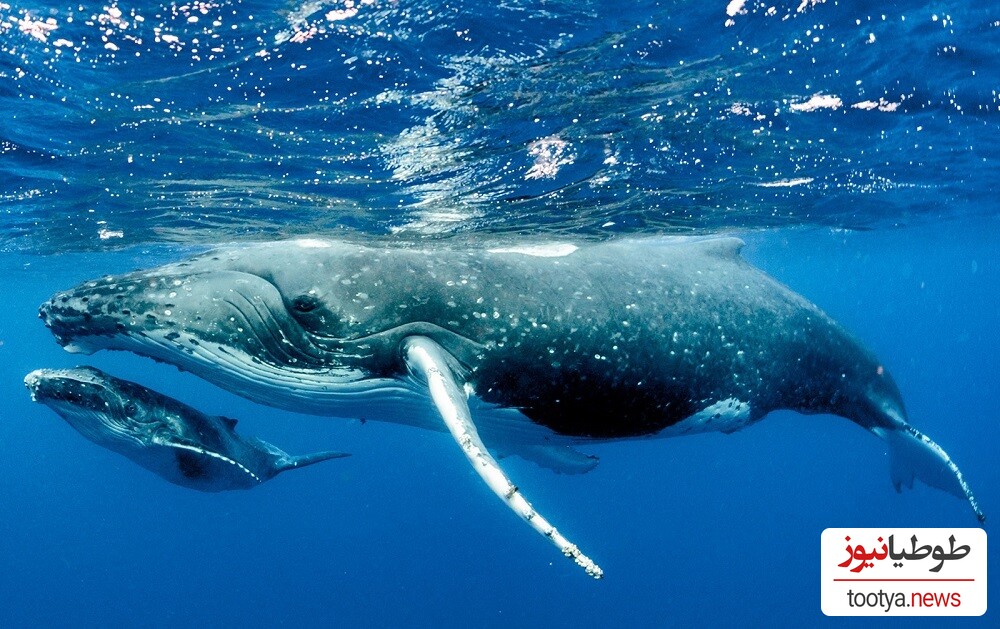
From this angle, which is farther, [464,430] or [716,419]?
[716,419]

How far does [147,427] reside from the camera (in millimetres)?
4824

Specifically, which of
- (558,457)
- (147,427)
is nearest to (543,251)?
(558,457)

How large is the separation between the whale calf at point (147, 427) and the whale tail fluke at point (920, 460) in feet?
28.8

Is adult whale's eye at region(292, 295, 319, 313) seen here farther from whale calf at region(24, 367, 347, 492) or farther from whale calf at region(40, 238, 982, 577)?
whale calf at region(24, 367, 347, 492)

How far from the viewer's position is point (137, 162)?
12250 millimetres

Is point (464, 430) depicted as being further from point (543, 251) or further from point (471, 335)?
point (543, 251)

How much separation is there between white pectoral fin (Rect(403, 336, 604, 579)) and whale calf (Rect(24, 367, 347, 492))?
1594mm

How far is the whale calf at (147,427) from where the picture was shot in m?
4.70

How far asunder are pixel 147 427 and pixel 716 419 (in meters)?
5.54

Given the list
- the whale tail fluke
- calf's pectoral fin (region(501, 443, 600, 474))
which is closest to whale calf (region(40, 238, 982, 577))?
calf's pectoral fin (region(501, 443, 600, 474))

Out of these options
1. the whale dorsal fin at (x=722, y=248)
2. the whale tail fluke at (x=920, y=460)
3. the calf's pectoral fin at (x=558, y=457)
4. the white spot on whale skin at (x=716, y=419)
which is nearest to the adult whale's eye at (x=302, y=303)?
the calf's pectoral fin at (x=558, y=457)

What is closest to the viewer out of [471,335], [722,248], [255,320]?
[255,320]

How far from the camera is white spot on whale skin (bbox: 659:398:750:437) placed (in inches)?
283

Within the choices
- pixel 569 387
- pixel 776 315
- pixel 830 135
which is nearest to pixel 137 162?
pixel 569 387
